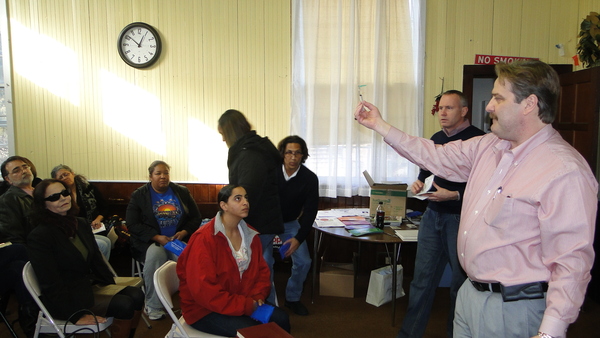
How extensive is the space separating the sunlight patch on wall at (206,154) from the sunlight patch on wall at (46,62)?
4.42ft

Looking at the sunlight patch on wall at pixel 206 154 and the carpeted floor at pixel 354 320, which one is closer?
the carpeted floor at pixel 354 320

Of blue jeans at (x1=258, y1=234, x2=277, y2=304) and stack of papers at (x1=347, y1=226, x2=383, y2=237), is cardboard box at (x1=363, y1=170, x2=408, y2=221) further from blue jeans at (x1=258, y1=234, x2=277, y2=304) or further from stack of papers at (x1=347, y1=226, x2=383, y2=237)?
blue jeans at (x1=258, y1=234, x2=277, y2=304)

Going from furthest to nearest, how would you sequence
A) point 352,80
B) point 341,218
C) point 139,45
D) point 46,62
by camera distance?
1. point 46,62
2. point 139,45
3. point 352,80
4. point 341,218

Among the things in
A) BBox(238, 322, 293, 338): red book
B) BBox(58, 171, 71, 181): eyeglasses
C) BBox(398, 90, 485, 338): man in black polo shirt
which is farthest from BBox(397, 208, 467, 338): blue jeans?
BBox(58, 171, 71, 181): eyeglasses

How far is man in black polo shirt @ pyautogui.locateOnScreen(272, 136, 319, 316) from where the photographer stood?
3.52 m

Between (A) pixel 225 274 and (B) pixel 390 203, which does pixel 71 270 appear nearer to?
(A) pixel 225 274

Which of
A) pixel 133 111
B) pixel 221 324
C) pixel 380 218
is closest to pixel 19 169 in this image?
pixel 133 111

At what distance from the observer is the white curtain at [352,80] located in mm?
4410

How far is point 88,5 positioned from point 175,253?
2965 mm

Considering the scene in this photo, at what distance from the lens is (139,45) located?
461 cm

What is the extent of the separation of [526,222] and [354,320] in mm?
2420

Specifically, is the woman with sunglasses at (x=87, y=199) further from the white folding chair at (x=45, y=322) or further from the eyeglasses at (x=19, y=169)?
the white folding chair at (x=45, y=322)

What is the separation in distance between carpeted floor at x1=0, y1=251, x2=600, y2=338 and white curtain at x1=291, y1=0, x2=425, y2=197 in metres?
1.16

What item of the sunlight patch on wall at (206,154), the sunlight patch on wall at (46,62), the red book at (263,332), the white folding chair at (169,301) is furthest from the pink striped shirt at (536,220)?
the sunlight patch on wall at (46,62)
